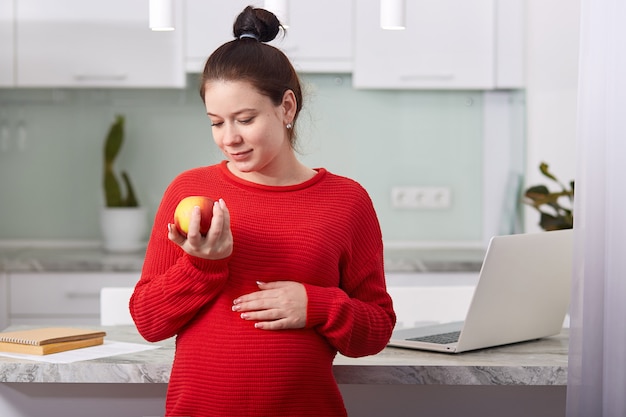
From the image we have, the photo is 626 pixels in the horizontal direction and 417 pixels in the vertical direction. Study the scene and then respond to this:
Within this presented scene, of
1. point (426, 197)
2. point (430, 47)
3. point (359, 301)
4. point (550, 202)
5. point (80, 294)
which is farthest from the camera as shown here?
point (426, 197)

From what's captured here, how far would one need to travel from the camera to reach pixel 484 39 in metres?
3.41

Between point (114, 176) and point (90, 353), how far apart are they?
1.94 m

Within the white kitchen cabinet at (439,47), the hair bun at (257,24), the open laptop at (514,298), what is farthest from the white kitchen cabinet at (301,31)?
the hair bun at (257,24)

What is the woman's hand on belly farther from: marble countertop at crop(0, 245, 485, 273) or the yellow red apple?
marble countertop at crop(0, 245, 485, 273)

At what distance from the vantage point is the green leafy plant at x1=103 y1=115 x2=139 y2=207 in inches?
139

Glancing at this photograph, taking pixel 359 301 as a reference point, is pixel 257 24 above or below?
above

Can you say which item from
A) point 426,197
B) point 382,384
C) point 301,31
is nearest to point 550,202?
point 426,197

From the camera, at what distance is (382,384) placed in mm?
1608

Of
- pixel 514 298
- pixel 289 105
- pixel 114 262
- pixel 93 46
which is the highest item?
pixel 93 46

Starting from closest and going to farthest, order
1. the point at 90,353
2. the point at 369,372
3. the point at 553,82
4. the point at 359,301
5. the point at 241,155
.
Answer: the point at 241,155 < the point at 359,301 < the point at 369,372 < the point at 90,353 < the point at 553,82

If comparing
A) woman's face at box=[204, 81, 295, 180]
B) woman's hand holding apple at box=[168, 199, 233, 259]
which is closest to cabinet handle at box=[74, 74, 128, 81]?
woman's face at box=[204, 81, 295, 180]

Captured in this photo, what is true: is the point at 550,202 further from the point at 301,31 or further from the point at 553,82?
the point at 301,31

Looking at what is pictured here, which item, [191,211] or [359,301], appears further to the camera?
[359,301]

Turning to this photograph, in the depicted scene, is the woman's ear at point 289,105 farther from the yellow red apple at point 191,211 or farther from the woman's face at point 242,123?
the yellow red apple at point 191,211
